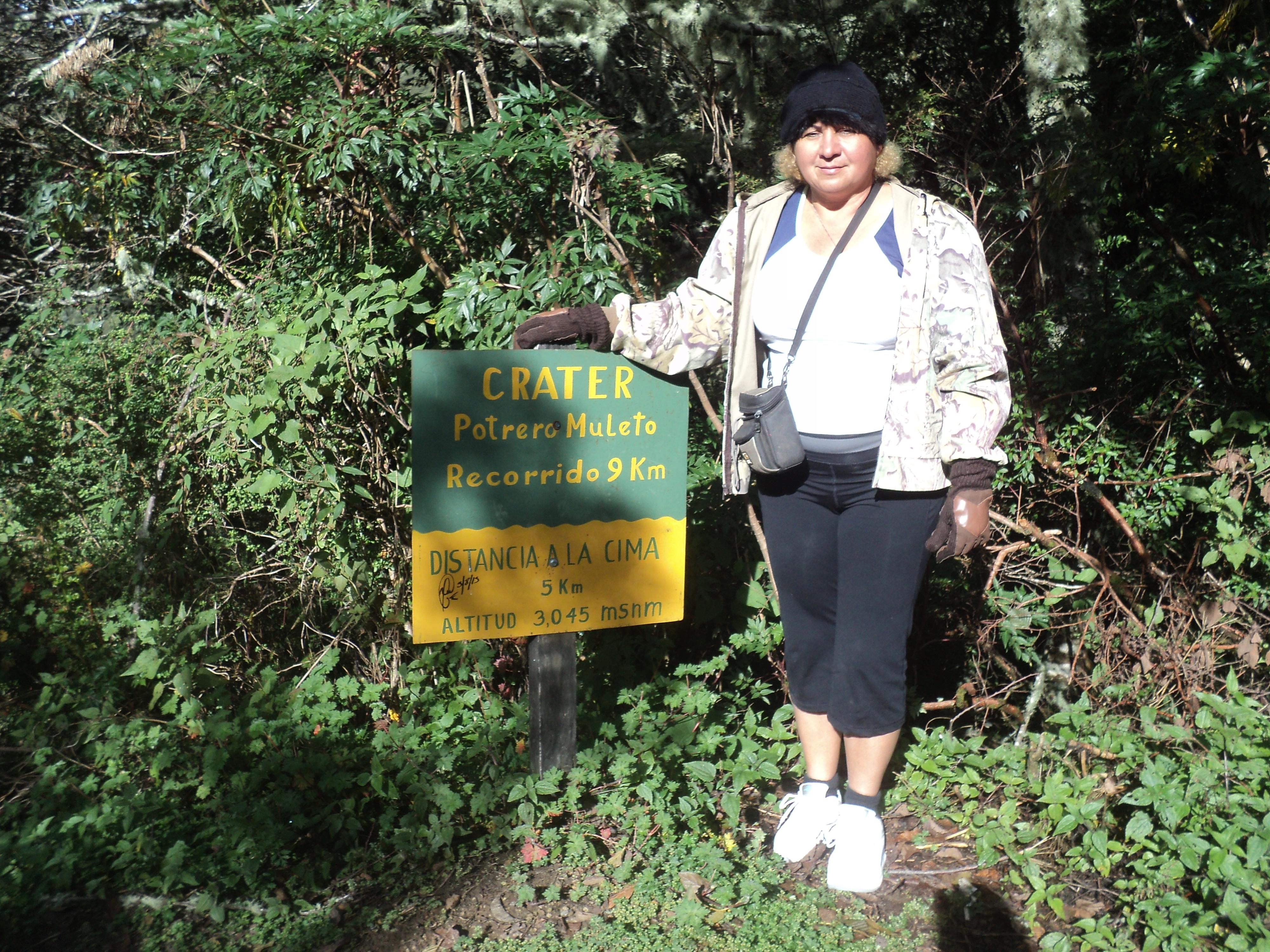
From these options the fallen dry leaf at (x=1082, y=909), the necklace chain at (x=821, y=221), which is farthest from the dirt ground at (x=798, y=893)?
the necklace chain at (x=821, y=221)

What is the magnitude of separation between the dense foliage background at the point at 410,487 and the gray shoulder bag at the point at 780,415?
29.1 inches

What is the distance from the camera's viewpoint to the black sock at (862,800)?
2.85 meters

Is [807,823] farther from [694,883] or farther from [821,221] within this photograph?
[821,221]

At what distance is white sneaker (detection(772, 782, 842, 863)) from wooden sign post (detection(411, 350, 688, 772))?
664 mm

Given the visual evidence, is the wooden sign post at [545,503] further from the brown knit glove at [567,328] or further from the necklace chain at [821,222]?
the necklace chain at [821,222]

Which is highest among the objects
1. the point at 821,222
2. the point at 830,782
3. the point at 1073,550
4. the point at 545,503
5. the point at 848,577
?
the point at 821,222

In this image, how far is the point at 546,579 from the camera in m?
2.83

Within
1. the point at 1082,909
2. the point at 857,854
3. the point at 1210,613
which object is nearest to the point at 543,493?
the point at 857,854

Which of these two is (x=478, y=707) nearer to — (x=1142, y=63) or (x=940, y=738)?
(x=940, y=738)

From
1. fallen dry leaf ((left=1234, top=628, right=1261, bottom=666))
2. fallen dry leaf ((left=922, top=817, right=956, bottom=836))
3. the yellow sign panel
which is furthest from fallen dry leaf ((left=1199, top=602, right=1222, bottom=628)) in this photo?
the yellow sign panel

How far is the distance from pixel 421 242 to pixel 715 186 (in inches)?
119

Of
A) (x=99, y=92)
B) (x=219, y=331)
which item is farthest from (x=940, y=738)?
(x=99, y=92)

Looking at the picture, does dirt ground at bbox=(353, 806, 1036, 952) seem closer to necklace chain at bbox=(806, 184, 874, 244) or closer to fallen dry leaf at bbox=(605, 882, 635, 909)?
fallen dry leaf at bbox=(605, 882, 635, 909)

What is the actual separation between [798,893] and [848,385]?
4.75ft
